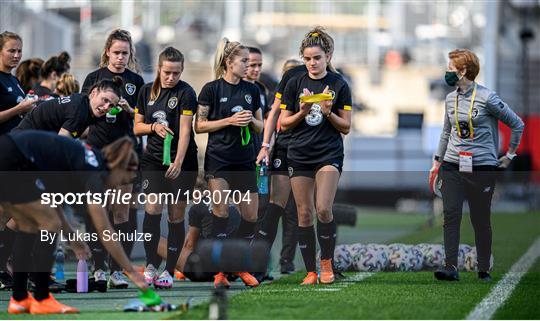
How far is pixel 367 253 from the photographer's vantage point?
1145 cm

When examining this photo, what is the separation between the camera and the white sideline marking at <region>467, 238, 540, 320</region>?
322 inches

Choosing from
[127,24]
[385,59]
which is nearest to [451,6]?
[385,59]

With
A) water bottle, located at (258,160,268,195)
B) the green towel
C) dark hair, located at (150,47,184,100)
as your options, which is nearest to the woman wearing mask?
water bottle, located at (258,160,268,195)

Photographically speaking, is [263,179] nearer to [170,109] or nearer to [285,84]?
[285,84]

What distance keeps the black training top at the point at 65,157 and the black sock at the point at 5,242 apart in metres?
2.12

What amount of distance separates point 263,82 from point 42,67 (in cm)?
244

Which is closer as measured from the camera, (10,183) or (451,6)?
(10,183)

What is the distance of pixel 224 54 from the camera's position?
33.3 feet

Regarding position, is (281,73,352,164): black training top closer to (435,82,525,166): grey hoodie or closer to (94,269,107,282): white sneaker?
(435,82,525,166): grey hoodie

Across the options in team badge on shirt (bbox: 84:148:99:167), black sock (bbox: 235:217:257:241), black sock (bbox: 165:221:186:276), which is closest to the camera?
team badge on shirt (bbox: 84:148:99:167)

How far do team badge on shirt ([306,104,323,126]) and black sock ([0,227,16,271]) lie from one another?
254 centimetres

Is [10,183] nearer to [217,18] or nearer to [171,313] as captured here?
[171,313]

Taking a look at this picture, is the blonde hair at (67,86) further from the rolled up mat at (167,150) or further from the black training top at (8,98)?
the rolled up mat at (167,150)

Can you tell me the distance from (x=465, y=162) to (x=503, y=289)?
120 centimetres
